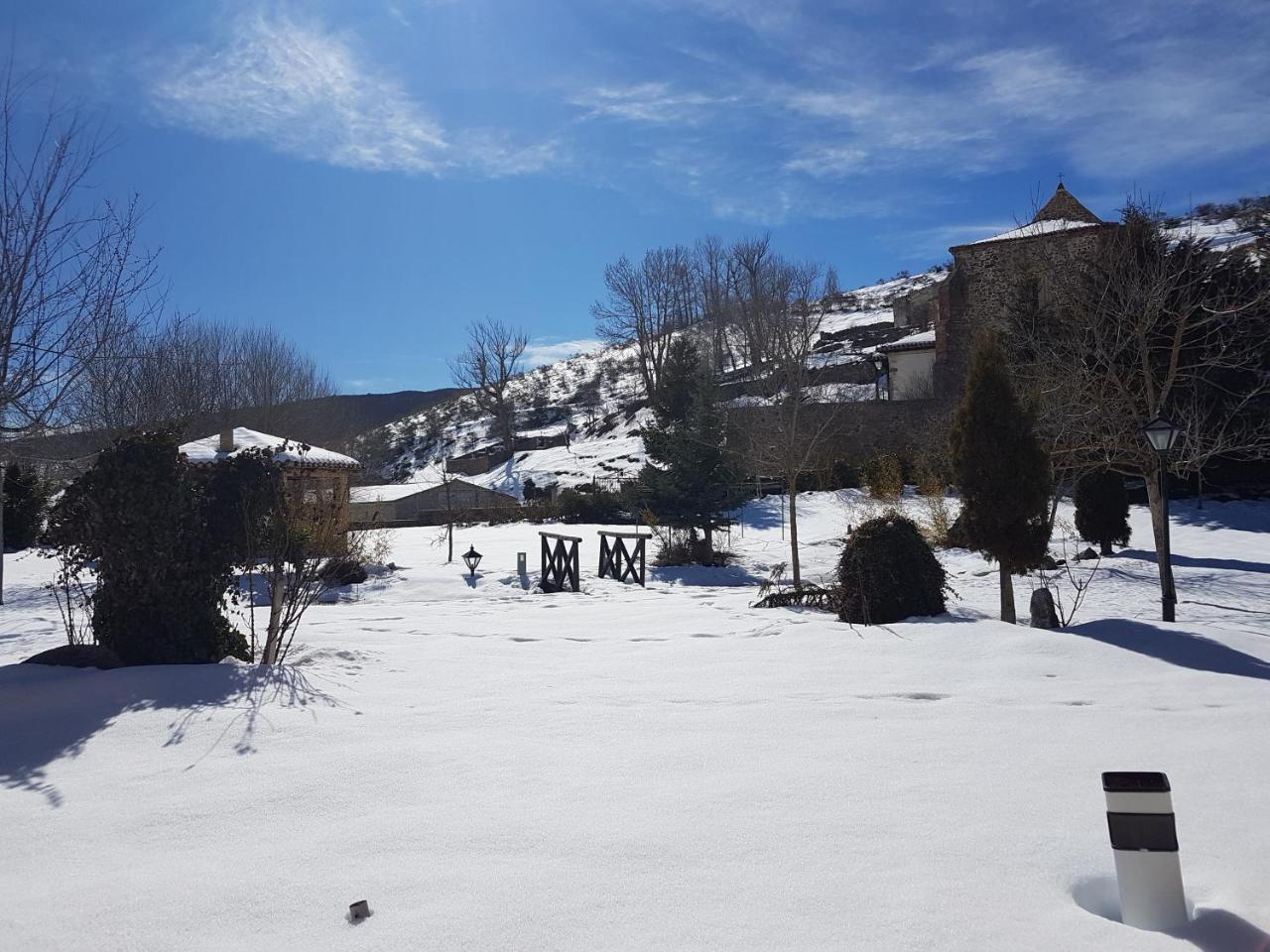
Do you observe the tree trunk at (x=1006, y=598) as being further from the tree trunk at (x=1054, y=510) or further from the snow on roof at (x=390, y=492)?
the snow on roof at (x=390, y=492)

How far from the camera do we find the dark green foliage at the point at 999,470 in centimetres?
989

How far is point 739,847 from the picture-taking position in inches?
132

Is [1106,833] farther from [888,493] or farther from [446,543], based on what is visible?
[446,543]

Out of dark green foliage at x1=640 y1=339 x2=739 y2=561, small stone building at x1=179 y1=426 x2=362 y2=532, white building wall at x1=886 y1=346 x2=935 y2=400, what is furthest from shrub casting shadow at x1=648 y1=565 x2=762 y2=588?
white building wall at x1=886 y1=346 x2=935 y2=400

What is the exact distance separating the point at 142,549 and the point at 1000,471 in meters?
8.35

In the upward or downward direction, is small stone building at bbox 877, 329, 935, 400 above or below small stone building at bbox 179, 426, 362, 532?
above

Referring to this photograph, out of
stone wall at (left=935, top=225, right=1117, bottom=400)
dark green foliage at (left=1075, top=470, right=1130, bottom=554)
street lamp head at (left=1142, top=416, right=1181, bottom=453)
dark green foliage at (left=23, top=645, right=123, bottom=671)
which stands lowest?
dark green foliage at (left=23, top=645, right=123, bottom=671)

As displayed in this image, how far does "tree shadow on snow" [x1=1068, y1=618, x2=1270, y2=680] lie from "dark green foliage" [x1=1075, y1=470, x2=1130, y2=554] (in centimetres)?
873

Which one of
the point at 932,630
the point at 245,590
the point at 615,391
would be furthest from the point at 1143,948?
the point at 615,391

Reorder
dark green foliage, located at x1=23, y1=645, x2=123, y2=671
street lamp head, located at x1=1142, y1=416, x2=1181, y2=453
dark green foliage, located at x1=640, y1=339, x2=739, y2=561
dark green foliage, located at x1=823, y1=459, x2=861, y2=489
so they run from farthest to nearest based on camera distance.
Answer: dark green foliage, located at x1=823, y1=459, x2=861, y2=489 → dark green foliage, located at x1=640, y1=339, x2=739, y2=561 → street lamp head, located at x1=1142, y1=416, x2=1181, y2=453 → dark green foliage, located at x1=23, y1=645, x2=123, y2=671

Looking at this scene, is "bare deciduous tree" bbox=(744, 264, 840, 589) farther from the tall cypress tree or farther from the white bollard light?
the white bollard light

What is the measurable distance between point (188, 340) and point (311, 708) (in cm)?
3004

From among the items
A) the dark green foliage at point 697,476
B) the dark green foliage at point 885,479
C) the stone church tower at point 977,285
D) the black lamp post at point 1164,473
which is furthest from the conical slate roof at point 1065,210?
the black lamp post at point 1164,473

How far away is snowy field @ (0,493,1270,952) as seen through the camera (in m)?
2.86
